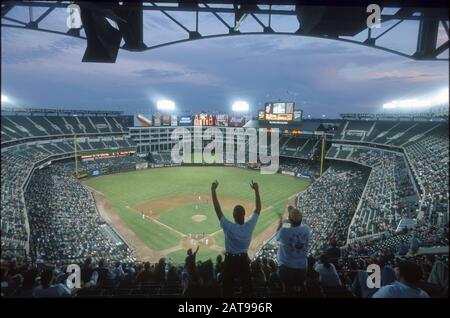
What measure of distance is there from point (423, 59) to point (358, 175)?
32332 millimetres

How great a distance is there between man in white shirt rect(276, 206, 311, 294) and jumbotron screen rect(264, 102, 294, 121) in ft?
161

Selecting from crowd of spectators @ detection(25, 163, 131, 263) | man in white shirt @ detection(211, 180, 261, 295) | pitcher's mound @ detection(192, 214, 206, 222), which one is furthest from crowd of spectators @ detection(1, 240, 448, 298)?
pitcher's mound @ detection(192, 214, 206, 222)

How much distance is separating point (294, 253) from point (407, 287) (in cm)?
143

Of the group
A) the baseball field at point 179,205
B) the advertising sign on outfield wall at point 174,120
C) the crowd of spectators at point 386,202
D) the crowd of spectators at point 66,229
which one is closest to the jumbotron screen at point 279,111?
the baseball field at point 179,205

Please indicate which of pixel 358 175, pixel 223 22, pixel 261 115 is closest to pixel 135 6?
pixel 223 22

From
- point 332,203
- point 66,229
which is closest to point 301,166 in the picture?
point 332,203

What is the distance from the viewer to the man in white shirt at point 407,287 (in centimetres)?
324

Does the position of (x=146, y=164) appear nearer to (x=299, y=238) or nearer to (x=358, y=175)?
(x=358, y=175)

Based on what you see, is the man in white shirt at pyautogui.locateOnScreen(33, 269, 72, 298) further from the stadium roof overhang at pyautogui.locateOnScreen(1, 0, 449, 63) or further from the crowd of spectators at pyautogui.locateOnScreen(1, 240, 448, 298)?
the stadium roof overhang at pyautogui.locateOnScreen(1, 0, 449, 63)

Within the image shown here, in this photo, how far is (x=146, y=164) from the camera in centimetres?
5309

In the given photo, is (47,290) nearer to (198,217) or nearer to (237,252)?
(237,252)

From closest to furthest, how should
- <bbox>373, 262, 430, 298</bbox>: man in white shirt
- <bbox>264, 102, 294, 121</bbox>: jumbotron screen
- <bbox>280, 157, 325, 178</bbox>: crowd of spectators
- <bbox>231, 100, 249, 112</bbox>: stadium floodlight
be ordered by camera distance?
1. <bbox>373, 262, 430, 298</bbox>: man in white shirt
2. <bbox>280, 157, 325, 178</bbox>: crowd of spectators
3. <bbox>264, 102, 294, 121</bbox>: jumbotron screen
4. <bbox>231, 100, 249, 112</bbox>: stadium floodlight

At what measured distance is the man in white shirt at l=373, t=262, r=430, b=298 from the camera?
324 cm

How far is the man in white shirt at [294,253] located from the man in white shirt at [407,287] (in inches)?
41.9
